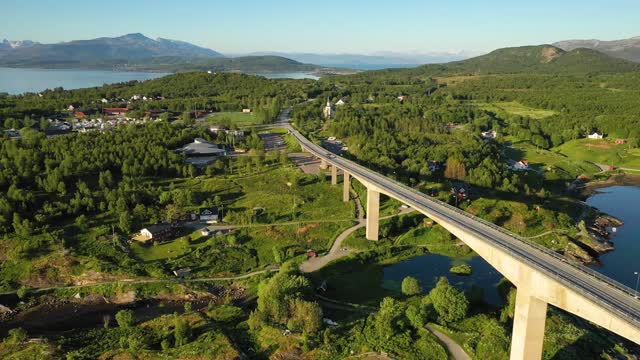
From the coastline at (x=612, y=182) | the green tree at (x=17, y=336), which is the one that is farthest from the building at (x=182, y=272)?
the coastline at (x=612, y=182)

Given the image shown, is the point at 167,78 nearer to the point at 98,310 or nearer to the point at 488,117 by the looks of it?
the point at 488,117

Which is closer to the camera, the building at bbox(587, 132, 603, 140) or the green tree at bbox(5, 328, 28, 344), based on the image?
the green tree at bbox(5, 328, 28, 344)

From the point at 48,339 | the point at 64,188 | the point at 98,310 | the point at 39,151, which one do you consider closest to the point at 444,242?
the point at 98,310

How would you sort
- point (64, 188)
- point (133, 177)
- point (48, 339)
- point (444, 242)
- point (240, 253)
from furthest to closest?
point (133, 177), point (64, 188), point (444, 242), point (240, 253), point (48, 339)

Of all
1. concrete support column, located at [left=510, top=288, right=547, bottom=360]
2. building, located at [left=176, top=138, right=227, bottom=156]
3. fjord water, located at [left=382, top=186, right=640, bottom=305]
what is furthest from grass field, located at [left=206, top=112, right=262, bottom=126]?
concrete support column, located at [left=510, top=288, right=547, bottom=360]

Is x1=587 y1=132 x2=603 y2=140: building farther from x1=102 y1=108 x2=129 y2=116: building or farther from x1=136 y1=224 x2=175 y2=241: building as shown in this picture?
x1=102 y1=108 x2=129 y2=116: building

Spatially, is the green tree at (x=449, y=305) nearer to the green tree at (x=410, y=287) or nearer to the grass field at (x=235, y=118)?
the green tree at (x=410, y=287)
